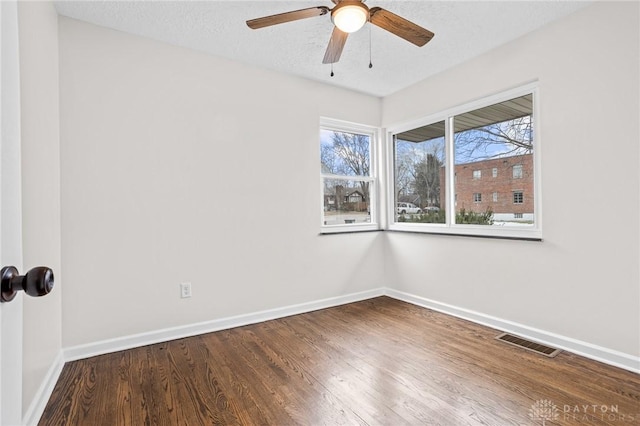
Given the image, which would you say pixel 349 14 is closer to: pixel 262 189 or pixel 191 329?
pixel 262 189

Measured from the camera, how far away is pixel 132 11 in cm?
234

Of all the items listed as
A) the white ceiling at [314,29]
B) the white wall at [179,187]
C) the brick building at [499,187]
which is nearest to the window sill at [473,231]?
the brick building at [499,187]

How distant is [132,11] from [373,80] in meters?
2.31

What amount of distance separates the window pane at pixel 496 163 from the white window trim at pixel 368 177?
1048 mm

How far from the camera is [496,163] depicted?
306 cm

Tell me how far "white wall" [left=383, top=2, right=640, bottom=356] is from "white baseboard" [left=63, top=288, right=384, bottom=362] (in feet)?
5.13

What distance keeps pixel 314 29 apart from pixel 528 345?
303cm

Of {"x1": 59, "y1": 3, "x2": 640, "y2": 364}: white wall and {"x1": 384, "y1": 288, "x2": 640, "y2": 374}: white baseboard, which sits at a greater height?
{"x1": 59, "y1": 3, "x2": 640, "y2": 364}: white wall

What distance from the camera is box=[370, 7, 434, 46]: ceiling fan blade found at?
6.40 ft

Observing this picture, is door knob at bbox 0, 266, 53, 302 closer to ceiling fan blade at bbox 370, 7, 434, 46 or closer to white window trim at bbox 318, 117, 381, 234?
ceiling fan blade at bbox 370, 7, 434, 46

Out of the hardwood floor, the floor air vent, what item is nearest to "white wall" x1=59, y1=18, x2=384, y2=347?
the hardwood floor

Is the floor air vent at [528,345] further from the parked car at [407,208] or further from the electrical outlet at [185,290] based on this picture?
the electrical outlet at [185,290]

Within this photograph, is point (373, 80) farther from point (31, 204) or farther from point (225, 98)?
point (31, 204)

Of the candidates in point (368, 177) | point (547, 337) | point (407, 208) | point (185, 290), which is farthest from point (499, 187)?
point (185, 290)
